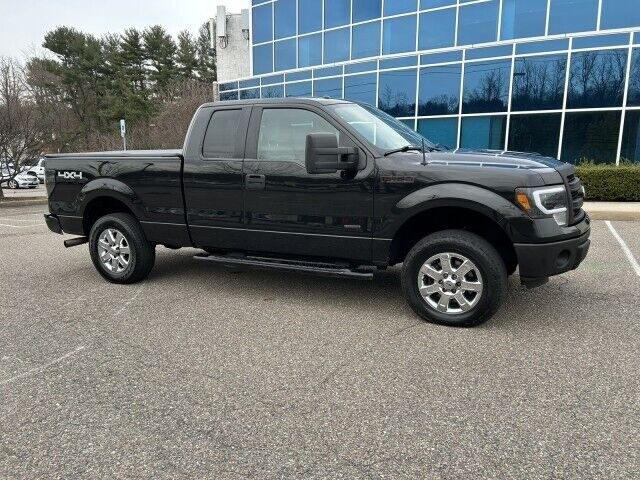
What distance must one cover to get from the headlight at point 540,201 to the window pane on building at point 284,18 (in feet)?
73.2

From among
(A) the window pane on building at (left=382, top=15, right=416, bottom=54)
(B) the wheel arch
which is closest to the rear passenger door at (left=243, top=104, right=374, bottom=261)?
(B) the wheel arch

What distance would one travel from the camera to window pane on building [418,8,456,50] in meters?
18.4

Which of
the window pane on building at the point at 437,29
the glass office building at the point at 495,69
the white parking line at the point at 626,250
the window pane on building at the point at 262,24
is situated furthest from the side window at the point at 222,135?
the window pane on building at the point at 262,24

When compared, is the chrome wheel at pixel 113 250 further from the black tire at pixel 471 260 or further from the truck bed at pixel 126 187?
the black tire at pixel 471 260

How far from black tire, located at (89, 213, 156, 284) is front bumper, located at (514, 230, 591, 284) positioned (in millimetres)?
3950

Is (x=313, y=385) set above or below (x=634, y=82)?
below

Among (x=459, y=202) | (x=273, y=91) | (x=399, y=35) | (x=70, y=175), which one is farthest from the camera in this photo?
(x=273, y=91)

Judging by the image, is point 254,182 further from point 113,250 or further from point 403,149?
point 113,250

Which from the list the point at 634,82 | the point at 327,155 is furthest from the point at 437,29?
the point at 327,155

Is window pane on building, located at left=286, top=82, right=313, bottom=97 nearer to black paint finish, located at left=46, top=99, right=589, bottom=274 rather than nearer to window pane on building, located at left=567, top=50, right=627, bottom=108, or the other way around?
window pane on building, located at left=567, top=50, right=627, bottom=108

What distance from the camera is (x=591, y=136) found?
15.2 m

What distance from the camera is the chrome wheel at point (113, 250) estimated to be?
5.65 m

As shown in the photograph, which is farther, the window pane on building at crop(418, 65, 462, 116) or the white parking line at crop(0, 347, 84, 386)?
the window pane on building at crop(418, 65, 462, 116)

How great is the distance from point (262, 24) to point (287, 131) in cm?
2289
